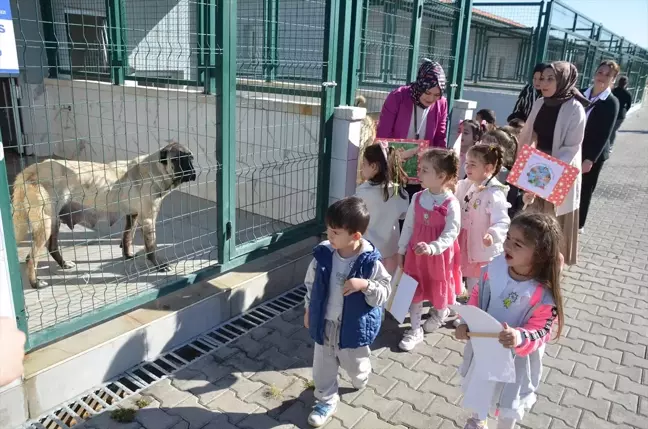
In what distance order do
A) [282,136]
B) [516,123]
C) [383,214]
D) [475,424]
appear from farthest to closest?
[516,123]
[282,136]
[383,214]
[475,424]

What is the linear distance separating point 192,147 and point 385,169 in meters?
3.50

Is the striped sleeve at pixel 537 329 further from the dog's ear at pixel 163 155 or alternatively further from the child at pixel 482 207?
the dog's ear at pixel 163 155

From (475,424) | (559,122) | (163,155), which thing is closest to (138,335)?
(163,155)

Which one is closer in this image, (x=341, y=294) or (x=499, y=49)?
(x=341, y=294)

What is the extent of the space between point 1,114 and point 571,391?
8.33m

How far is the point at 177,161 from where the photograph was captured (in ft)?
13.4

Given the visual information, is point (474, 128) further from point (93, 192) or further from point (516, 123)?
point (93, 192)

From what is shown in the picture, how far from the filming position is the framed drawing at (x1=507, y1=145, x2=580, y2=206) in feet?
12.0

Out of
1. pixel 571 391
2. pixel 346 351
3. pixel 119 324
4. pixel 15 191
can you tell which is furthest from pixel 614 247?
pixel 15 191

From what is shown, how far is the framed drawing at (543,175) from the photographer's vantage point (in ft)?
12.0

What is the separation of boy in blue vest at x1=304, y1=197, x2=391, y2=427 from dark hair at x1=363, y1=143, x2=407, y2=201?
2.97 ft

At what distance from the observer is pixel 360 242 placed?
2.68 metres

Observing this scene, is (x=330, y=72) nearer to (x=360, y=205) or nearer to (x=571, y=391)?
(x=360, y=205)

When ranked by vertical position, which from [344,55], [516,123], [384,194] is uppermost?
[344,55]
